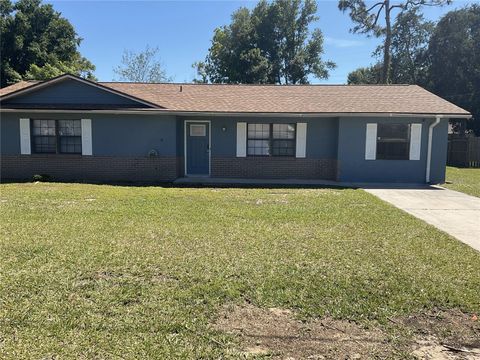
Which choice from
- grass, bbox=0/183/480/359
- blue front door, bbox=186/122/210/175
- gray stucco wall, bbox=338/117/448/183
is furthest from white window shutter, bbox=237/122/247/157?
grass, bbox=0/183/480/359

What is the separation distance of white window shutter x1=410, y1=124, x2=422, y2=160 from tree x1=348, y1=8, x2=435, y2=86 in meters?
21.5

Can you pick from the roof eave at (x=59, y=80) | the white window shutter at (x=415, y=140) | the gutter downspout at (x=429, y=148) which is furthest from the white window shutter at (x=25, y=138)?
the gutter downspout at (x=429, y=148)

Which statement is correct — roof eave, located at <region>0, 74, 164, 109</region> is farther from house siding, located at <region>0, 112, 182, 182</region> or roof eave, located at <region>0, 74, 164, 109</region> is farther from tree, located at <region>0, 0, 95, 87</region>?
tree, located at <region>0, 0, 95, 87</region>

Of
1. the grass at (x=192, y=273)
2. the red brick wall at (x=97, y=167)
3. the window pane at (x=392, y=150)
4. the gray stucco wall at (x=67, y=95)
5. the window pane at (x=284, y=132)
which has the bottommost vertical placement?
the grass at (x=192, y=273)

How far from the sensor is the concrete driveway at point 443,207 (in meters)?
7.53

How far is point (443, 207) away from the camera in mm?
9953

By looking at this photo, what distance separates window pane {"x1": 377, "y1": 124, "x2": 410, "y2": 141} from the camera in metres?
14.5

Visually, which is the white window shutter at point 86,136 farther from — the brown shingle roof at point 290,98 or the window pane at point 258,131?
the window pane at point 258,131

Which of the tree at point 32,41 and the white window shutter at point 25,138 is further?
the tree at point 32,41

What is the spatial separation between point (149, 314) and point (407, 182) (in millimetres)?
12829

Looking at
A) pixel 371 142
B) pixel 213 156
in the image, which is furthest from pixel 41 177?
pixel 371 142

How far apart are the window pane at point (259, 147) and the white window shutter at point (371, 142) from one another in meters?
3.52

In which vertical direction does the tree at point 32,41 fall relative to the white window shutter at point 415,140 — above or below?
above

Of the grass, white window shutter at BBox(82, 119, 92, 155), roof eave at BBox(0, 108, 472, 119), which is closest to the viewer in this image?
the grass
